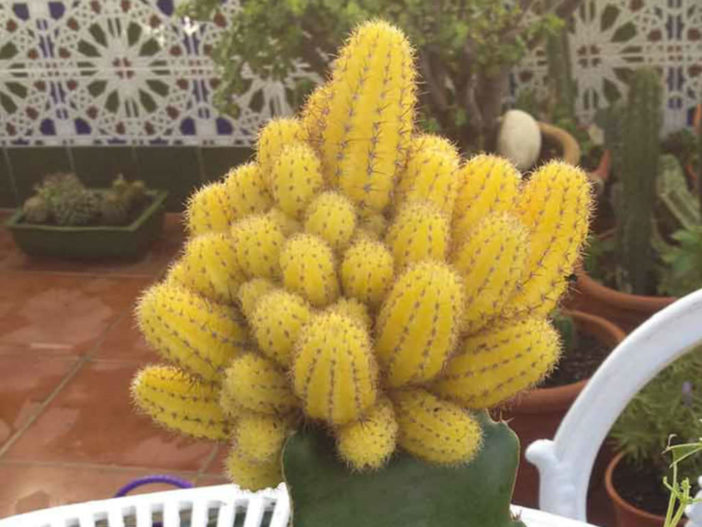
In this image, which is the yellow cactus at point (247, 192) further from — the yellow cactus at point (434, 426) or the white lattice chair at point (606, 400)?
the white lattice chair at point (606, 400)

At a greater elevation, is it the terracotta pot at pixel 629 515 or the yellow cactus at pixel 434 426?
the yellow cactus at pixel 434 426

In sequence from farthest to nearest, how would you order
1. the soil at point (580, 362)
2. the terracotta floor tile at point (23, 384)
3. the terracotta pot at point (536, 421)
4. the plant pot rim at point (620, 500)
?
the terracotta floor tile at point (23, 384)
the soil at point (580, 362)
the terracotta pot at point (536, 421)
the plant pot rim at point (620, 500)

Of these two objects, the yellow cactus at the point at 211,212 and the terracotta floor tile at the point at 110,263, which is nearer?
the yellow cactus at the point at 211,212

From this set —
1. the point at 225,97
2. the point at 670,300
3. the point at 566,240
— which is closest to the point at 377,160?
the point at 566,240

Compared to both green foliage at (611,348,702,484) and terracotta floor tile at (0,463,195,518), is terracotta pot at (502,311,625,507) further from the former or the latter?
terracotta floor tile at (0,463,195,518)

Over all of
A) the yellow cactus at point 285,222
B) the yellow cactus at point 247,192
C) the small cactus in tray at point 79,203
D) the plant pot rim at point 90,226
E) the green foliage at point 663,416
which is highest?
the yellow cactus at point 247,192

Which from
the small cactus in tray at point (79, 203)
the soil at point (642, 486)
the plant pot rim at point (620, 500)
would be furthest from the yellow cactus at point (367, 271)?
the small cactus in tray at point (79, 203)

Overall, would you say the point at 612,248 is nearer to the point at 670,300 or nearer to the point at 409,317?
the point at 670,300
